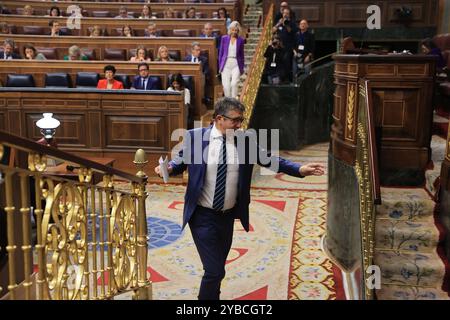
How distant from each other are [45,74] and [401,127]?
5826 mm

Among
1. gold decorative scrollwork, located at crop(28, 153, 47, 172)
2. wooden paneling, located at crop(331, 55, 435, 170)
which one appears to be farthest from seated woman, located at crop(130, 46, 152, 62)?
gold decorative scrollwork, located at crop(28, 153, 47, 172)

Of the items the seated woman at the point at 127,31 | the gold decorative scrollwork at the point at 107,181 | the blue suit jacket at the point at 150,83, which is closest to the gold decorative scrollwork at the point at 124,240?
the gold decorative scrollwork at the point at 107,181

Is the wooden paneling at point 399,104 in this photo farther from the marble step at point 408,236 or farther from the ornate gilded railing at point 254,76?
the ornate gilded railing at point 254,76

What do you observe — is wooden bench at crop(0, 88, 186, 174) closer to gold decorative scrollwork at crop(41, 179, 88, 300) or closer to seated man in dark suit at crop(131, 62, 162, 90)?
seated man in dark suit at crop(131, 62, 162, 90)

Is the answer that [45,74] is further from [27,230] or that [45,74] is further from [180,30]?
[27,230]

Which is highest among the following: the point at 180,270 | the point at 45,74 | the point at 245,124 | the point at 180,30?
the point at 180,30

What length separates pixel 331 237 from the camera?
5.26m

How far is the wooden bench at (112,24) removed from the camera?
10953mm

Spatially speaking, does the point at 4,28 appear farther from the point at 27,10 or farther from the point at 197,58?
the point at 197,58

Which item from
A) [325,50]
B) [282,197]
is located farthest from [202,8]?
[282,197]

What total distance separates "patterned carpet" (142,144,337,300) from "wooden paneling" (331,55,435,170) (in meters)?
1.05

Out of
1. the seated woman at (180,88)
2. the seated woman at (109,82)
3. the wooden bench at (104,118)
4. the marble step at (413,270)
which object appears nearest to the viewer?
the marble step at (413,270)

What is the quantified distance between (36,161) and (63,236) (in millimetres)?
422
